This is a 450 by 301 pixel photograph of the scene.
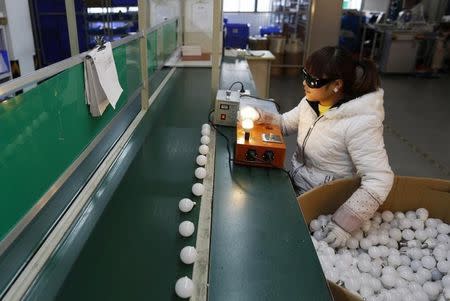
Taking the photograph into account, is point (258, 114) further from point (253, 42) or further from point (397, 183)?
point (253, 42)

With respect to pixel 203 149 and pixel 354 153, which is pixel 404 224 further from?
pixel 203 149

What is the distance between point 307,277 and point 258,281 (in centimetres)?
13

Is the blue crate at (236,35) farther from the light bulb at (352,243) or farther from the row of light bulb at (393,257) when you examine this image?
the light bulb at (352,243)

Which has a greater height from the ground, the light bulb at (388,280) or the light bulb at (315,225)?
the light bulb at (315,225)

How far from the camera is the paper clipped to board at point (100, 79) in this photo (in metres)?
1.19

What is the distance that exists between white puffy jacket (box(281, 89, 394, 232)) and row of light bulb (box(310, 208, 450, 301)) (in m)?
0.13

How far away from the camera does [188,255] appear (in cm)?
94

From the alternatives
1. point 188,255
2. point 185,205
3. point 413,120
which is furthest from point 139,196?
point 413,120

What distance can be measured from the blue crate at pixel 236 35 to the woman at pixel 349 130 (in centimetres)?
352

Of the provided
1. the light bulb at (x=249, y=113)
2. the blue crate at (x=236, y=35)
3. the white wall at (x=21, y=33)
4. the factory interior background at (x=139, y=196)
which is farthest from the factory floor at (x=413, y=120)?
the white wall at (x=21, y=33)

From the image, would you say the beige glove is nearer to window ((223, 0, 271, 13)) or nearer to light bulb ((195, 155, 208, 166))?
light bulb ((195, 155, 208, 166))

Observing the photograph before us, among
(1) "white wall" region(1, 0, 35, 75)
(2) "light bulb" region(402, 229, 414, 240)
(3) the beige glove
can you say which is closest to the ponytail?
(3) the beige glove

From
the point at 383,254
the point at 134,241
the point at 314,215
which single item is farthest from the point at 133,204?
the point at 383,254

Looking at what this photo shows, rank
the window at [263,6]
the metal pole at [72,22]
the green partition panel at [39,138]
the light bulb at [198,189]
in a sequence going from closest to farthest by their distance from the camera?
the green partition panel at [39,138], the light bulb at [198,189], the metal pole at [72,22], the window at [263,6]
